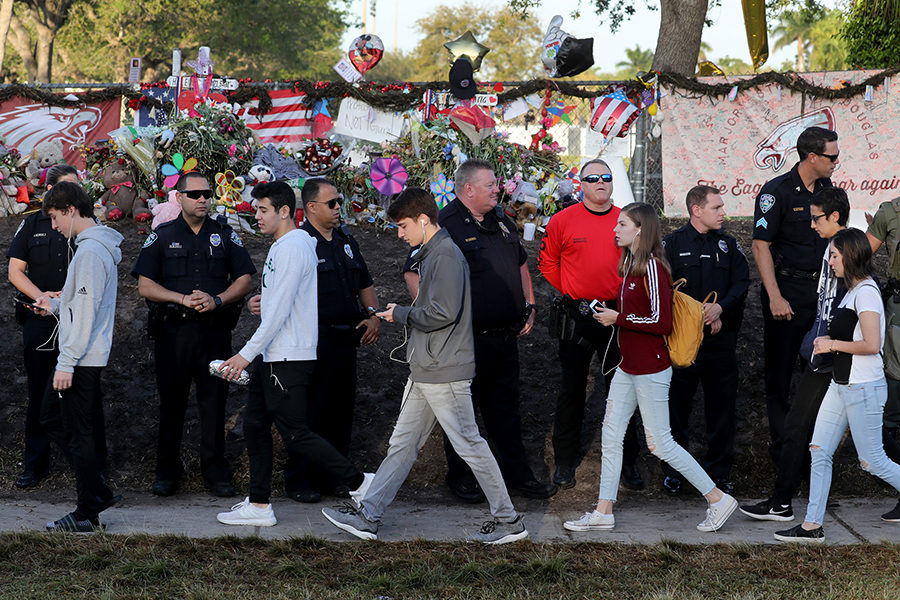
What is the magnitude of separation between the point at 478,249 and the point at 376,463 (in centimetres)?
183

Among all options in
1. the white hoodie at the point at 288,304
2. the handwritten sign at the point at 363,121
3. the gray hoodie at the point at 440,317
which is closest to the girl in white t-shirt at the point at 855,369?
the gray hoodie at the point at 440,317

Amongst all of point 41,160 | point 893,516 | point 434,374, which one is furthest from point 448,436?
point 41,160

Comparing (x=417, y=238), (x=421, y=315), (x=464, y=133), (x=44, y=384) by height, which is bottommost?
(x=44, y=384)

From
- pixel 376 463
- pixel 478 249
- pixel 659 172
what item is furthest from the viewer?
pixel 659 172

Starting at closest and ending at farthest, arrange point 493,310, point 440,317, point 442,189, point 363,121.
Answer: point 440,317, point 493,310, point 442,189, point 363,121

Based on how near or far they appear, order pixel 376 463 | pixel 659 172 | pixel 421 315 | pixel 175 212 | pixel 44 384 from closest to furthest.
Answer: pixel 421 315 → pixel 44 384 → pixel 376 463 → pixel 175 212 → pixel 659 172

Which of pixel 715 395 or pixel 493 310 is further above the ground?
pixel 493 310

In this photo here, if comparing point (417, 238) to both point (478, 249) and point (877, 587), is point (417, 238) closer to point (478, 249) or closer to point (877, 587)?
point (478, 249)

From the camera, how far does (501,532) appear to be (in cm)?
518

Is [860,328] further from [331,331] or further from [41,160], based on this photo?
[41,160]

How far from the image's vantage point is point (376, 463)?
6.82 meters

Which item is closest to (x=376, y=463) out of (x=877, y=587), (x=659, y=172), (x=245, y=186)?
(x=877, y=587)

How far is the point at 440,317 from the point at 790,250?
8.79 feet

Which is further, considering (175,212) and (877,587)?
(175,212)
